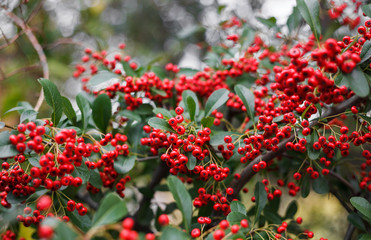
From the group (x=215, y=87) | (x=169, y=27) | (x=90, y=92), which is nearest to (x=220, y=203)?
(x=215, y=87)

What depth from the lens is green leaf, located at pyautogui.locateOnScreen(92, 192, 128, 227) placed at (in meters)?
0.79

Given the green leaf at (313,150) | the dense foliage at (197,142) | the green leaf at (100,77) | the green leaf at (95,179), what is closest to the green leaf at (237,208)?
the dense foliage at (197,142)

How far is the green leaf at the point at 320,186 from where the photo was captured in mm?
1521

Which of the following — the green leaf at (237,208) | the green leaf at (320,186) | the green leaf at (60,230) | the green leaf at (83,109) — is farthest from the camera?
the green leaf at (320,186)

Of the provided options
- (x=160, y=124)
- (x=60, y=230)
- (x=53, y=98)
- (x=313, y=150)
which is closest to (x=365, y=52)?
(x=313, y=150)

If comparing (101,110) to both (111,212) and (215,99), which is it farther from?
(111,212)

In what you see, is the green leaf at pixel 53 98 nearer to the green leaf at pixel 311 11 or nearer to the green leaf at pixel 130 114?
the green leaf at pixel 130 114

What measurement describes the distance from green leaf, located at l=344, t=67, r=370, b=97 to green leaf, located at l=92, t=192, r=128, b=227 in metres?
0.84

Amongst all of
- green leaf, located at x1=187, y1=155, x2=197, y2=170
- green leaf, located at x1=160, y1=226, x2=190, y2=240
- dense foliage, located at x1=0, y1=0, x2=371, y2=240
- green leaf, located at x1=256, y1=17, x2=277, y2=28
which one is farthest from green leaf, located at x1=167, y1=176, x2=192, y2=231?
green leaf, located at x1=256, y1=17, x2=277, y2=28

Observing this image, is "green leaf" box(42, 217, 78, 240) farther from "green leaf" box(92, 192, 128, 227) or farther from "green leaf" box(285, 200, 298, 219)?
"green leaf" box(285, 200, 298, 219)

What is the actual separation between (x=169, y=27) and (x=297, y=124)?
14.0 ft

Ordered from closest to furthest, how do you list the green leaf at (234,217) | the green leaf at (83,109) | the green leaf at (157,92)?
the green leaf at (234,217)
the green leaf at (83,109)
the green leaf at (157,92)

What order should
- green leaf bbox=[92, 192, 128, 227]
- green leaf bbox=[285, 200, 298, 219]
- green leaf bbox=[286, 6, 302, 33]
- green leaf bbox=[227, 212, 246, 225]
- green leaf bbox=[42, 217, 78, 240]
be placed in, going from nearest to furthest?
green leaf bbox=[42, 217, 78, 240] → green leaf bbox=[92, 192, 128, 227] → green leaf bbox=[227, 212, 246, 225] → green leaf bbox=[285, 200, 298, 219] → green leaf bbox=[286, 6, 302, 33]

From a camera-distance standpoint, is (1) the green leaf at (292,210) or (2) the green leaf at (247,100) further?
(1) the green leaf at (292,210)
